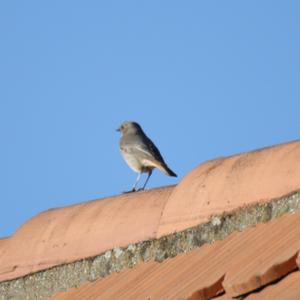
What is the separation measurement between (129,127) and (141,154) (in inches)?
60.0

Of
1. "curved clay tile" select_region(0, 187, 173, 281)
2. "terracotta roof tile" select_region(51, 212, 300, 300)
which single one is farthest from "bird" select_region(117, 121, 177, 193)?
"terracotta roof tile" select_region(51, 212, 300, 300)

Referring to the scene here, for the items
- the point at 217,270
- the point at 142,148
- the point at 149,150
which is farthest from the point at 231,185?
the point at 142,148

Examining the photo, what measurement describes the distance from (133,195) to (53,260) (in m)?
0.48

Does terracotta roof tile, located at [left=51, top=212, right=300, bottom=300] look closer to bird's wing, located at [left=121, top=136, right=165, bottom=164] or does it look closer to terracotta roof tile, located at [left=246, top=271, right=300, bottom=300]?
terracotta roof tile, located at [left=246, top=271, right=300, bottom=300]

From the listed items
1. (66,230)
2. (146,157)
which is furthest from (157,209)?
(146,157)

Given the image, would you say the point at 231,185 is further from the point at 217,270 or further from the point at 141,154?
the point at 141,154

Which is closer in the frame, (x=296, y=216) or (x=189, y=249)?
(x=296, y=216)

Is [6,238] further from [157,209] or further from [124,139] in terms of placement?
[124,139]

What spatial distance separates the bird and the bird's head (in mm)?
184

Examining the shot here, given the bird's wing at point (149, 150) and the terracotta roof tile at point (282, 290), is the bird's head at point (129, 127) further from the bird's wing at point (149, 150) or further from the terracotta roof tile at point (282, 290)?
the terracotta roof tile at point (282, 290)

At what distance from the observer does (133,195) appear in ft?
18.5

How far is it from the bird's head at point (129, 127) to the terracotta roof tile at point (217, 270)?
924 cm

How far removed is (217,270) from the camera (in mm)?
4250

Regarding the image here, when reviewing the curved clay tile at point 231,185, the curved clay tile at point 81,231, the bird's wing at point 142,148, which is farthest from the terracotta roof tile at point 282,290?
the bird's wing at point 142,148
